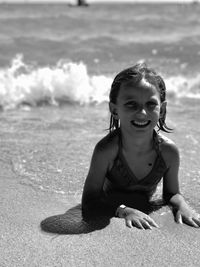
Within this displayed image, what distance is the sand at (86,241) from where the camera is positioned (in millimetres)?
2111

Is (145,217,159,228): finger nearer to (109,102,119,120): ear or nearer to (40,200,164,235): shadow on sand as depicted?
(40,200,164,235): shadow on sand

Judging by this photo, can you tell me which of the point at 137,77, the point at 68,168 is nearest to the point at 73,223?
the point at 137,77

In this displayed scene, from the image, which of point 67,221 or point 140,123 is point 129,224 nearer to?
point 67,221

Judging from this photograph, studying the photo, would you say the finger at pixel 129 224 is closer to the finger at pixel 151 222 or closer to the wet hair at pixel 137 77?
the finger at pixel 151 222

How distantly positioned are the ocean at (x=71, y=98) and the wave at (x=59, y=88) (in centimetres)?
1

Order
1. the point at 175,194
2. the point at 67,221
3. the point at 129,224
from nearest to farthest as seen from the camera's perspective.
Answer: the point at 129,224 < the point at 67,221 < the point at 175,194

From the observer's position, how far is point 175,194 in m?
2.78

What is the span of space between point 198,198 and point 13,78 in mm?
4536

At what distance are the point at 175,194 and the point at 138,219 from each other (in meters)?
0.41

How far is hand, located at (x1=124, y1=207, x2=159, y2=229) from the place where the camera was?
242 centimetres

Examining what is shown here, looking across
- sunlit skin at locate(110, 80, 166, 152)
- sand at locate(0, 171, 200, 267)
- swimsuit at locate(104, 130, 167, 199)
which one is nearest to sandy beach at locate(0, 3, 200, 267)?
sand at locate(0, 171, 200, 267)

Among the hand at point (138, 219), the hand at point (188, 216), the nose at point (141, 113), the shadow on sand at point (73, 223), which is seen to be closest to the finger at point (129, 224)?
the hand at point (138, 219)

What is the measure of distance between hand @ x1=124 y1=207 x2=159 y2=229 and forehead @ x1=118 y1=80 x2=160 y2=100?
1.92ft

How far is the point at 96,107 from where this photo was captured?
573cm
